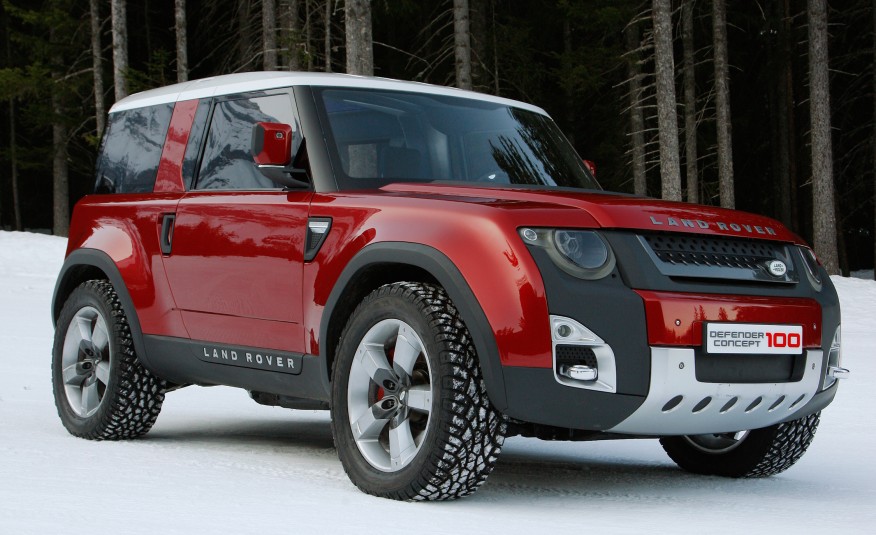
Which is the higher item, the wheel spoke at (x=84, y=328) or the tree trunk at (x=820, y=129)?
the tree trunk at (x=820, y=129)

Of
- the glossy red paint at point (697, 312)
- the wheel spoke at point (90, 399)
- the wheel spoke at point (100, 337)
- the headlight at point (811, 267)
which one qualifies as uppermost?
the headlight at point (811, 267)

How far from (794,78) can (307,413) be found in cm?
2850

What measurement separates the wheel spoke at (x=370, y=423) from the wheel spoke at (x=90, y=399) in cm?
255

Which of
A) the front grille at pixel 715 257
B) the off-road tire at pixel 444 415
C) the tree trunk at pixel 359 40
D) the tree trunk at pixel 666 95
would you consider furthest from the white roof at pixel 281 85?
the tree trunk at pixel 666 95

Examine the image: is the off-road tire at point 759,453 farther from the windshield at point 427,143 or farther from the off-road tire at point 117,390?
the off-road tire at point 117,390

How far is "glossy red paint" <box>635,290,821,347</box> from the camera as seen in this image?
453 centimetres

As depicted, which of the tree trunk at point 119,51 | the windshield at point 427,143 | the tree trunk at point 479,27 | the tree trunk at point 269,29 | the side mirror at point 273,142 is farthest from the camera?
the tree trunk at point 479,27

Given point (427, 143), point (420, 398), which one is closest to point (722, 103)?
point (427, 143)

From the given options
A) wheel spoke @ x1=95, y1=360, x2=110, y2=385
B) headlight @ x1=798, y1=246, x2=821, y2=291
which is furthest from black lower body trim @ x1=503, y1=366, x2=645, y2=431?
wheel spoke @ x1=95, y1=360, x2=110, y2=385

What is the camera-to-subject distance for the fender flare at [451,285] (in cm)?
455

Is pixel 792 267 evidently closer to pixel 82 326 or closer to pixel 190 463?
pixel 190 463

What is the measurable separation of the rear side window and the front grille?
3.28 meters

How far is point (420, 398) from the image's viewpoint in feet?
15.8

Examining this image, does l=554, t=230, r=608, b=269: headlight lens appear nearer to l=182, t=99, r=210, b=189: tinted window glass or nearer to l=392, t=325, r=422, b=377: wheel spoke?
l=392, t=325, r=422, b=377: wheel spoke
